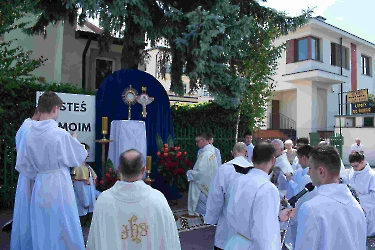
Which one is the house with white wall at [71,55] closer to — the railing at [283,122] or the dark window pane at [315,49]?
the dark window pane at [315,49]

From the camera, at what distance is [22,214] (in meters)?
4.22

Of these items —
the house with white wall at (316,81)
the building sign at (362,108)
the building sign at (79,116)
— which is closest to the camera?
the building sign at (79,116)

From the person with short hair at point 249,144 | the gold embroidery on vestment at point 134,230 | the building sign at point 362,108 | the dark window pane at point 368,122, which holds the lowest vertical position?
the gold embroidery on vestment at point 134,230

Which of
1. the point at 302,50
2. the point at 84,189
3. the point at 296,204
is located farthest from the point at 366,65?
the point at 84,189

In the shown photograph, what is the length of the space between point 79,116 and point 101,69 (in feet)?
23.6

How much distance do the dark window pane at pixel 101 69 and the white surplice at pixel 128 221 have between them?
12822mm

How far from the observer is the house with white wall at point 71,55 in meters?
13.0

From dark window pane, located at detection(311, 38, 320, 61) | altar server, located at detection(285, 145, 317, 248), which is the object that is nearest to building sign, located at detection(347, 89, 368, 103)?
dark window pane, located at detection(311, 38, 320, 61)

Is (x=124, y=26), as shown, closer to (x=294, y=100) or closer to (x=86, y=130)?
(x=86, y=130)

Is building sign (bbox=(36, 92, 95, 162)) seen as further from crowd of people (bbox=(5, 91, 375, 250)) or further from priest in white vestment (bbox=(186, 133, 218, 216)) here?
crowd of people (bbox=(5, 91, 375, 250))

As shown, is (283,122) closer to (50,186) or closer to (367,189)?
(367,189)

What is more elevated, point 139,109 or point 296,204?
point 139,109

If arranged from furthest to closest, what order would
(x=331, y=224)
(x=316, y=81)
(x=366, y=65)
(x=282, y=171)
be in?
(x=366, y=65) → (x=316, y=81) → (x=282, y=171) → (x=331, y=224)

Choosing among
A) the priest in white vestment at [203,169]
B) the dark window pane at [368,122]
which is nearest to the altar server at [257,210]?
the priest in white vestment at [203,169]
